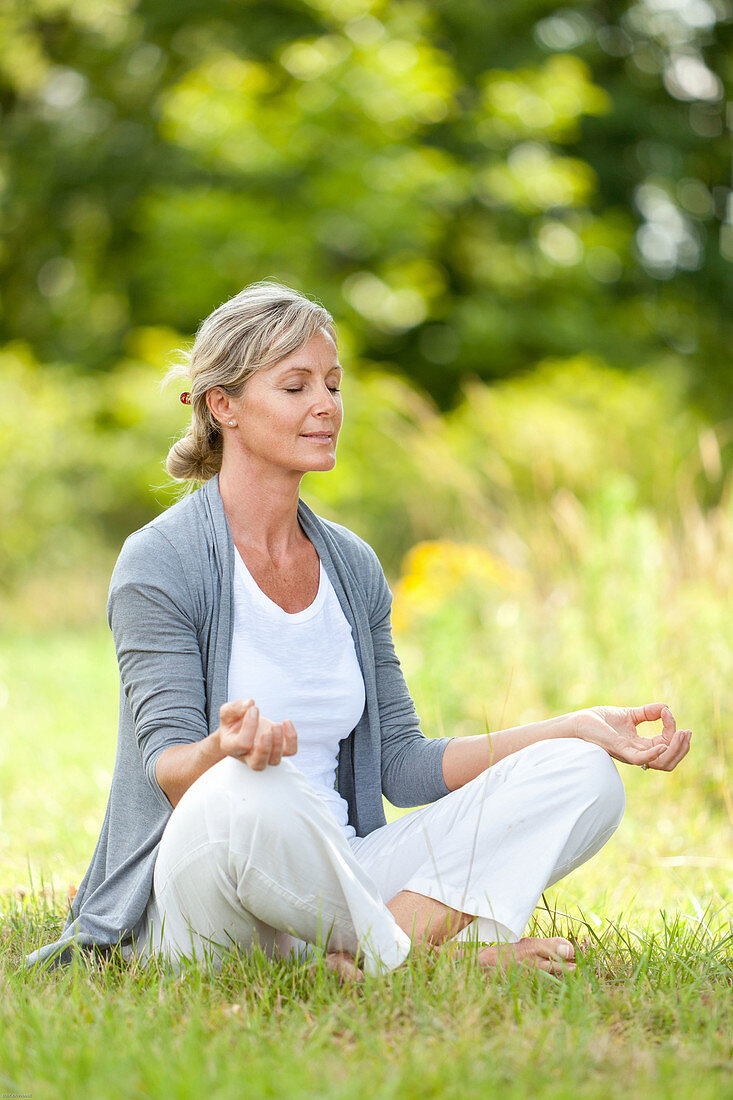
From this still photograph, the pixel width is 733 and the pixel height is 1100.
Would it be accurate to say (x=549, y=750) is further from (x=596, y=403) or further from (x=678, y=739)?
(x=596, y=403)

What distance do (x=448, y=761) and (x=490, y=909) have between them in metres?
0.38

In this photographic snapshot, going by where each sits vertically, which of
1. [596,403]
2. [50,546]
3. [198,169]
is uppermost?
[198,169]

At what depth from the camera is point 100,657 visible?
6562 millimetres

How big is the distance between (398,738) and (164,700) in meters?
0.62

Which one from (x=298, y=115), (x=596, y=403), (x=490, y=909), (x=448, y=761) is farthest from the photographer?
(x=298, y=115)

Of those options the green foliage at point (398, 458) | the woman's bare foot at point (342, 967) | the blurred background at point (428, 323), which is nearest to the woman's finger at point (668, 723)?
the woman's bare foot at point (342, 967)

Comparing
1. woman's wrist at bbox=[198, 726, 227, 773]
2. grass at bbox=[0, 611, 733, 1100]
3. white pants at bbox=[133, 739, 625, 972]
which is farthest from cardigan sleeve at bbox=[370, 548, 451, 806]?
woman's wrist at bbox=[198, 726, 227, 773]

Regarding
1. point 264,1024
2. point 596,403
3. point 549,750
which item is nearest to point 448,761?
point 549,750

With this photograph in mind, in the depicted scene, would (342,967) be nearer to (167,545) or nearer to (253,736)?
(253,736)

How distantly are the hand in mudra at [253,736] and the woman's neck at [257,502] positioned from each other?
61 centimetres

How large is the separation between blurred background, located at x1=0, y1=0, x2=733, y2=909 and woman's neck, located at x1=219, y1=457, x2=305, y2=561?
3.75 ft

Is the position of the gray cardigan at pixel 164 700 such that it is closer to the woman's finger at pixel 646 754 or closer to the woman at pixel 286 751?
the woman at pixel 286 751

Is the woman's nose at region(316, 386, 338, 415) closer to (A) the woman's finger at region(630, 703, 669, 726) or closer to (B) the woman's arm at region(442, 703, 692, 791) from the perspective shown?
(B) the woman's arm at region(442, 703, 692, 791)

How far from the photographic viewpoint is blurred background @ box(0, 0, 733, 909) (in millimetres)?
4086
